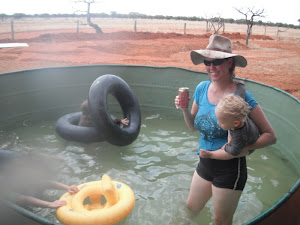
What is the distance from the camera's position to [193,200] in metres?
2.54

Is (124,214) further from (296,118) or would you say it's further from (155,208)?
(296,118)

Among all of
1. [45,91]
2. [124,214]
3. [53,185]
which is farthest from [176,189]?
[45,91]

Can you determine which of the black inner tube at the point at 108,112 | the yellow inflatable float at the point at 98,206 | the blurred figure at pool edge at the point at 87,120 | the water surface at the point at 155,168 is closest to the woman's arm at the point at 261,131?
the water surface at the point at 155,168

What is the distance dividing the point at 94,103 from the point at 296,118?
10.1ft

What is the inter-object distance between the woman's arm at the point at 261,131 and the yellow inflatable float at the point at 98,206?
4.52 ft

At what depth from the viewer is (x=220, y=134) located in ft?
7.32

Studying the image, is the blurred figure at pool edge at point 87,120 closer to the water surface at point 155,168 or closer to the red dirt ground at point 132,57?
the water surface at point 155,168

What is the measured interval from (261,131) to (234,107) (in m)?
0.42

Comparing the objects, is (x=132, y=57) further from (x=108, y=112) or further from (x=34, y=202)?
(x=34, y=202)

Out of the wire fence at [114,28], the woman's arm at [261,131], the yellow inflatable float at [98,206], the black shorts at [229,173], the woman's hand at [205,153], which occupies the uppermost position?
the wire fence at [114,28]

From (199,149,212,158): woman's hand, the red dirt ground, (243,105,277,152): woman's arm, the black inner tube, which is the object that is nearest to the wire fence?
the red dirt ground

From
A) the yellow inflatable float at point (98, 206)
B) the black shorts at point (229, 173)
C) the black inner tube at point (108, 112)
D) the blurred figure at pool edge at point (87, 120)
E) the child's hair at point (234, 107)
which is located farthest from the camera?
the blurred figure at pool edge at point (87, 120)

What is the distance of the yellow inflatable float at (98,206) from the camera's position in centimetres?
255

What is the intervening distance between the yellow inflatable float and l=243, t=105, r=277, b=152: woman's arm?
4.52 feet
